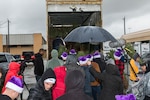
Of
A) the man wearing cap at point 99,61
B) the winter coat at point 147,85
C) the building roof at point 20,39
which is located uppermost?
the building roof at point 20,39

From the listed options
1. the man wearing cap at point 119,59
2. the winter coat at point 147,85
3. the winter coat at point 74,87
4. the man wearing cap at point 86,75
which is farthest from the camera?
the man wearing cap at point 119,59

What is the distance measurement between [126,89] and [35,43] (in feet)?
213

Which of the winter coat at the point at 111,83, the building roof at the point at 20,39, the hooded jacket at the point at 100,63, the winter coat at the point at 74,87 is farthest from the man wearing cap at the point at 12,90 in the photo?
the building roof at the point at 20,39

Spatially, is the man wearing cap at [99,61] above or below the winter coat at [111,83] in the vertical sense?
above

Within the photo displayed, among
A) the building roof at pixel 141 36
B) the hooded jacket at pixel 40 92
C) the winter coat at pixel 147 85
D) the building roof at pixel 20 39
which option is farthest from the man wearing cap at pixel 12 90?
the building roof at pixel 20 39

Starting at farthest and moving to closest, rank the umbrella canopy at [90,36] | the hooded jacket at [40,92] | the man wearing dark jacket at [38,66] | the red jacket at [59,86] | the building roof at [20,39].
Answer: the building roof at [20,39]
the man wearing dark jacket at [38,66]
the umbrella canopy at [90,36]
the red jacket at [59,86]
the hooded jacket at [40,92]

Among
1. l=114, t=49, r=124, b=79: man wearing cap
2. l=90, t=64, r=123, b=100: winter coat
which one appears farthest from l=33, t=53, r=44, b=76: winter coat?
l=90, t=64, r=123, b=100: winter coat

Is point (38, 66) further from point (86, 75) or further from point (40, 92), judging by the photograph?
point (40, 92)

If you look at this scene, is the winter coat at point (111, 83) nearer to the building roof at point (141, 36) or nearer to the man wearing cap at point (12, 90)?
the man wearing cap at point (12, 90)

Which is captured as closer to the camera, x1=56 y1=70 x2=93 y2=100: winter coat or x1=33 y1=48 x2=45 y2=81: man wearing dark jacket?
x1=56 y1=70 x2=93 y2=100: winter coat

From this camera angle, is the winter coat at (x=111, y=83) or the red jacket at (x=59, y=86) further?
the winter coat at (x=111, y=83)

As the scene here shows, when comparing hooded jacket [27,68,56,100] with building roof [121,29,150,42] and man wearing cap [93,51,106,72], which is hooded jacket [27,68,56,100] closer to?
man wearing cap [93,51,106,72]

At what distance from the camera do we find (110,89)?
641cm

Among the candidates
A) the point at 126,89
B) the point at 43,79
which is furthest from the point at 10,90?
the point at 126,89
